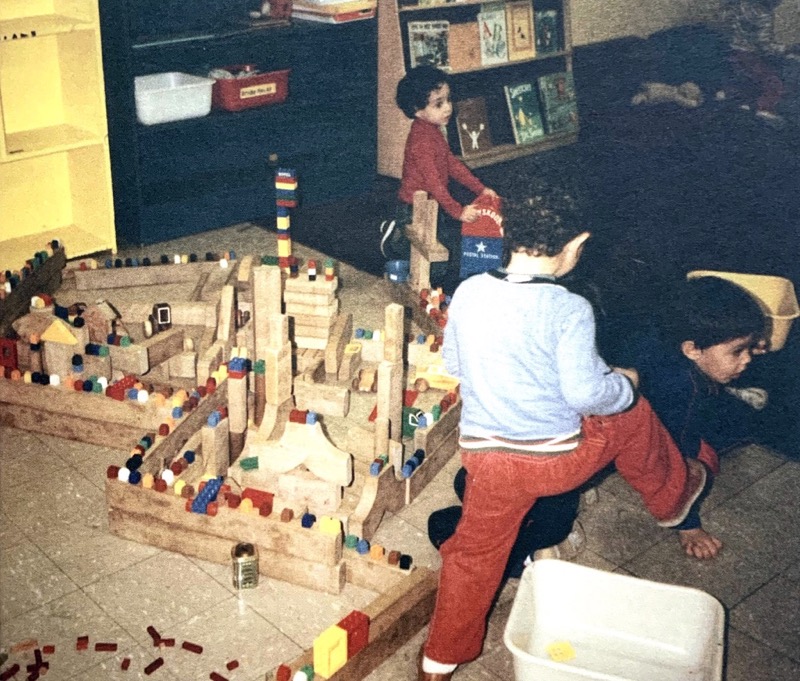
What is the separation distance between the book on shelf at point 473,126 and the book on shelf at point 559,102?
0.54 metres

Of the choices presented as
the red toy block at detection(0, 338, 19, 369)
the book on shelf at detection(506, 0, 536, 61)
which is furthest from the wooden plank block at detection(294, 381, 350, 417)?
the book on shelf at detection(506, 0, 536, 61)

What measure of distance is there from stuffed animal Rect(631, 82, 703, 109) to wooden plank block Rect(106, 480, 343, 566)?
6.05 meters

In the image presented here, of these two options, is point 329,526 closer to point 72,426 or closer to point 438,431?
point 438,431

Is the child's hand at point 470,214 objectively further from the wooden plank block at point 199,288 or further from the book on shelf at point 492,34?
the book on shelf at point 492,34

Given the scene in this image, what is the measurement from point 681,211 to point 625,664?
3.89 metres

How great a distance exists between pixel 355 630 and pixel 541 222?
109 cm

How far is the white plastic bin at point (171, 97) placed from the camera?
519 centimetres

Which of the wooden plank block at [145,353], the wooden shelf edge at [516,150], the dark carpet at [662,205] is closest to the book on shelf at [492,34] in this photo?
the wooden shelf edge at [516,150]

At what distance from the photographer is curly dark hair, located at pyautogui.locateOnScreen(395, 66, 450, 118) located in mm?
4879

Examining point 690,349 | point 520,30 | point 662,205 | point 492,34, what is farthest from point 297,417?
point 520,30

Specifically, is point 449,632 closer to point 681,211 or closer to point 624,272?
point 624,272

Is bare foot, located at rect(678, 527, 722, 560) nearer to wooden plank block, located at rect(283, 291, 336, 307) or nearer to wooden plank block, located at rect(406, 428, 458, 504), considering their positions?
wooden plank block, located at rect(406, 428, 458, 504)

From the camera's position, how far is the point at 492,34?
6.72 metres

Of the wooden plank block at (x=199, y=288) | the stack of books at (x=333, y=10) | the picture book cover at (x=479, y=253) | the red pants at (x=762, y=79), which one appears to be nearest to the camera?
the wooden plank block at (x=199, y=288)
